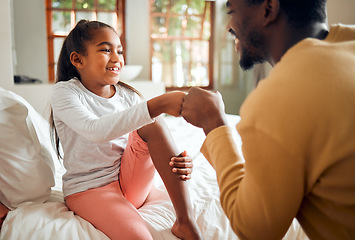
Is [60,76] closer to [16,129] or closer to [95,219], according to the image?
[16,129]

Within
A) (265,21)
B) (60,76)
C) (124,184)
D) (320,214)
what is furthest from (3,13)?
(320,214)

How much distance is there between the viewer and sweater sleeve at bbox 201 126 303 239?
58 centimetres

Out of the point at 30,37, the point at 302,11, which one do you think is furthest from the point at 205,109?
the point at 30,37

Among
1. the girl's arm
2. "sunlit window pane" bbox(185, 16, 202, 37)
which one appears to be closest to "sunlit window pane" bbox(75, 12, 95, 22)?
"sunlit window pane" bbox(185, 16, 202, 37)

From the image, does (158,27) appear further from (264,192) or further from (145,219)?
(264,192)

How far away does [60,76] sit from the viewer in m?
1.46

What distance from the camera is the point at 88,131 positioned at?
1076 mm

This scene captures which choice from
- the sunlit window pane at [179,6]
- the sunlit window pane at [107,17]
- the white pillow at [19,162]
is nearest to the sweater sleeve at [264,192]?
the white pillow at [19,162]

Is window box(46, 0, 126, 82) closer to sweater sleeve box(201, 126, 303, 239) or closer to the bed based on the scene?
the bed

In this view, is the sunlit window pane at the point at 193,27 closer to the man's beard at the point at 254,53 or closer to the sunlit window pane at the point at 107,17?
the sunlit window pane at the point at 107,17

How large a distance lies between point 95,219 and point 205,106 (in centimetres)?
54

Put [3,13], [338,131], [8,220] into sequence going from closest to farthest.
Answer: [338,131] → [8,220] → [3,13]

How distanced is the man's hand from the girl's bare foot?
0.38 m

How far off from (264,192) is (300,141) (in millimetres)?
111
